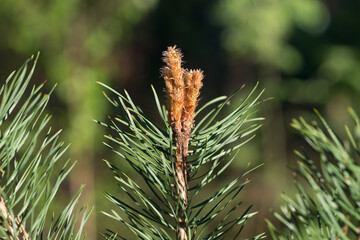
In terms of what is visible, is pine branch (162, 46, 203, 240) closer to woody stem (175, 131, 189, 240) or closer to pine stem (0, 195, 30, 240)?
woody stem (175, 131, 189, 240)

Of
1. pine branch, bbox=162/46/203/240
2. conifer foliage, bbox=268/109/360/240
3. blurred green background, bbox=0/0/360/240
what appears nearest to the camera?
conifer foliage, bbox=268/109/360/240

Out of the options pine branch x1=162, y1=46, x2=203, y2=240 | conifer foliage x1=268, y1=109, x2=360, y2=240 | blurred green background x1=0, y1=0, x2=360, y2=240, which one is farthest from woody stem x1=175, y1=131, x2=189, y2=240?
blurred green background x1=0, y1=0, x2=360, y2=240

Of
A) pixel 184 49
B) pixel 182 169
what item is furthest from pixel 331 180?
pixel 184 49

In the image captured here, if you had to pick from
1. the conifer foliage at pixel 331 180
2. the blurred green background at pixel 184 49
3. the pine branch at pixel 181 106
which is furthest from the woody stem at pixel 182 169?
the blurred green background at pixel 184 49

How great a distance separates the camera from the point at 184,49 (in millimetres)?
6289

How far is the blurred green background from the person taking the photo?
12.8 ft

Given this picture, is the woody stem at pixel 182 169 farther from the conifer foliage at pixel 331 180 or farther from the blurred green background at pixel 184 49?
the blurred green background at pixel 184 49

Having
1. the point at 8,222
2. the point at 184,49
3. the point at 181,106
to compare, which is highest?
the point at 184,49

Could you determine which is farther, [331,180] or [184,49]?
[184,49]

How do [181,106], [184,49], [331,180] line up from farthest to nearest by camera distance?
[184,49]
[181,106]
[331,180]

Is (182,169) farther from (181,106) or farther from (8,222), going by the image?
(8,222)

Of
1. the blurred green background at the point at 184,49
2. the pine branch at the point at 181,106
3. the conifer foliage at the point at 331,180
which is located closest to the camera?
the conifer foliage at the point at 331,180

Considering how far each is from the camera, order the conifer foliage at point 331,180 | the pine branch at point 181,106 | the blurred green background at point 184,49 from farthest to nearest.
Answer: the blurred green background at point 184,49 → the pine branch at point 181,106 → the conifer foliage at point 331,180

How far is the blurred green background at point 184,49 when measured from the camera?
12.8 ft
